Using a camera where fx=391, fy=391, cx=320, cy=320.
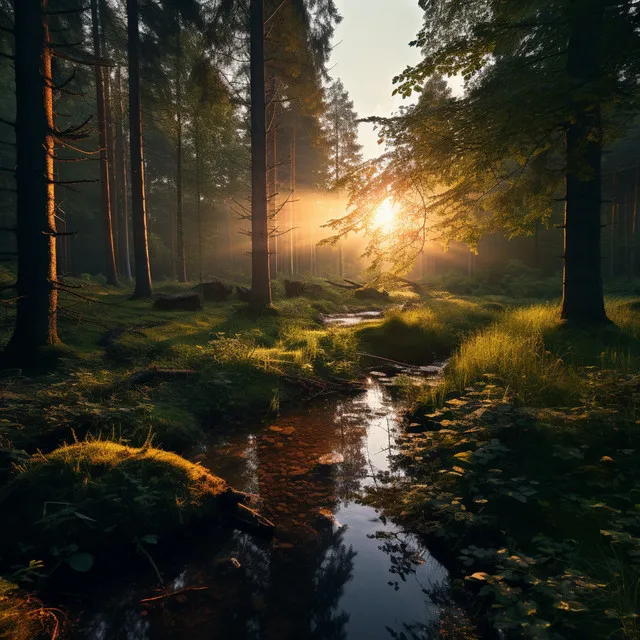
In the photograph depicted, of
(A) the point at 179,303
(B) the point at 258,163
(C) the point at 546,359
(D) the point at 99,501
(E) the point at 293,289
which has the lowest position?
(D) the point at 99,501

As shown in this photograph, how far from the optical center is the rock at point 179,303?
13674mm

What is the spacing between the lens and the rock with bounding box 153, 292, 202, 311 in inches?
Answer: 538

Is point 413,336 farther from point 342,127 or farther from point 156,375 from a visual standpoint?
point 342,127

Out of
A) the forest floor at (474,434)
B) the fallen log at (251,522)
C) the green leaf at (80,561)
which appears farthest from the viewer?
the fallen log at (251,522)

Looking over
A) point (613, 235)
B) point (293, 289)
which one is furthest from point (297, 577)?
point (613, 235)

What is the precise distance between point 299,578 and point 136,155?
52.9 feet

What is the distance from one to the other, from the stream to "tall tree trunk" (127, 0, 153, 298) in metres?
12.7

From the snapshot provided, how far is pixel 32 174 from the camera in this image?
6688 millimetres

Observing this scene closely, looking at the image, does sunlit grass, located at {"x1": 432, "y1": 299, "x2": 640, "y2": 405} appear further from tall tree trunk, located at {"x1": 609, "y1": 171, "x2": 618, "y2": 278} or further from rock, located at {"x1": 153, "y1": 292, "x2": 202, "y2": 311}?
→ tall tree trunk, located at {"x1": 609, "y1": 171, "x2": 618, "y2": 278}

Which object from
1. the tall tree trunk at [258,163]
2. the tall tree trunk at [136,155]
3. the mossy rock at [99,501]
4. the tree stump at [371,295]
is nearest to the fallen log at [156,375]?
the mossy rock at [99,501]

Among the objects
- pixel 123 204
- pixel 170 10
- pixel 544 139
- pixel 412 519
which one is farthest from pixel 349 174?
pixel 123 204

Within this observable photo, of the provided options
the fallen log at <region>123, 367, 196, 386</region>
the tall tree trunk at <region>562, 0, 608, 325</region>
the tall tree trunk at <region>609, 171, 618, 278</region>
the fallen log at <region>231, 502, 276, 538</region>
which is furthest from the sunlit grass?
the tall tree trunk at <region>609, 171, 618, 278</region>

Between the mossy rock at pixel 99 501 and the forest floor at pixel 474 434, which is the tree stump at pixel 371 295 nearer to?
the forest floor at pixel 474 434

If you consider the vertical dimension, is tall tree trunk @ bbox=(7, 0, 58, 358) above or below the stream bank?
above
